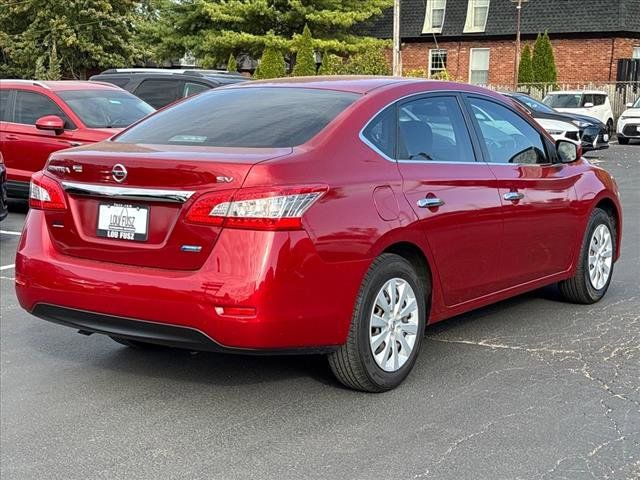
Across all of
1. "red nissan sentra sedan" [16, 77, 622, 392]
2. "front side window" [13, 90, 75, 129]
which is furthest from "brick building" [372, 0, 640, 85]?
"red nissan sentra sedan" [16, 77, 622, 392]

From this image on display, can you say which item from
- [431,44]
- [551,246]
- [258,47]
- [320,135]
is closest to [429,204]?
[320,135]

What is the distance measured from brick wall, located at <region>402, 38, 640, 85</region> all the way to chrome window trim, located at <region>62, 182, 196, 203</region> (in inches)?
1337

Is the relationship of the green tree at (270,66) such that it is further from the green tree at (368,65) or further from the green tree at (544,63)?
the green tree at (544,63)

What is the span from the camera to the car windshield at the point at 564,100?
26359mm

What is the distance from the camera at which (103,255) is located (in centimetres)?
431

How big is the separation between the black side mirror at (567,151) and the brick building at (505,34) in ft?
99.8

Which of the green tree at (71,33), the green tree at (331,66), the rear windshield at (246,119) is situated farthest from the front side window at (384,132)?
the green tree at (71,33)

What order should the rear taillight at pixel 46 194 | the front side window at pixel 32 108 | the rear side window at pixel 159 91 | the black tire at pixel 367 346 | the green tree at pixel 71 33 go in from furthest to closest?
the green tree at pixel 71 33 < the rear side window at pixel 159 91 < the front side window at pixel 32 108 < the rear taillight at pixel 46 194 < the black tire at pixel 367 346

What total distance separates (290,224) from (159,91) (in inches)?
470

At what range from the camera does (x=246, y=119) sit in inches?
188

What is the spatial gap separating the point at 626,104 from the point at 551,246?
30290 mm

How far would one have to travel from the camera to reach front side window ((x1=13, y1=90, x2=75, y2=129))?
1135 cm

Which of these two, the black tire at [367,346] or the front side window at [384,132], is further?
the front side window at [384,132]

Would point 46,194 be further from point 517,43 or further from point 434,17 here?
point 434,17
